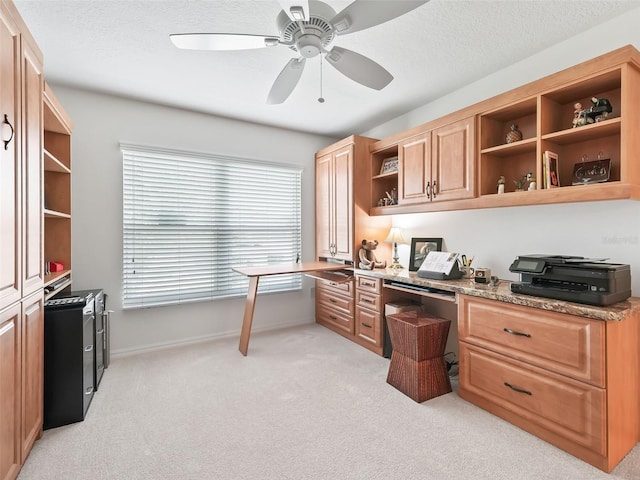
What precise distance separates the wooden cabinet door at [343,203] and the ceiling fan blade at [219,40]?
2.16 m

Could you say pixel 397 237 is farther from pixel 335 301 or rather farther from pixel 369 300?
pixel 335 301

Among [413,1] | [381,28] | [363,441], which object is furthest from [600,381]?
[381,28]

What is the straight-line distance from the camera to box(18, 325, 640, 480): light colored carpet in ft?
5.56

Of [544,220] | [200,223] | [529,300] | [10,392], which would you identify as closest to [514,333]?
[529,300]

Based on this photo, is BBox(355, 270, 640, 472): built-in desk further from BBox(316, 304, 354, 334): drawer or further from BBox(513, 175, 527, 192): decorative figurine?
BBox(316, 304, 354, 334): drawer

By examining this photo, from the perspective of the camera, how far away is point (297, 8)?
136cm

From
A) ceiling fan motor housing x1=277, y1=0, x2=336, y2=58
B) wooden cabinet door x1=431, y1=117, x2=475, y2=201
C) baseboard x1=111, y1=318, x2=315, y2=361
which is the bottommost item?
baseboard x1=111, y1=318, x2=315, y2=361

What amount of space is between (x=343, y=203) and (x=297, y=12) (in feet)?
8.53

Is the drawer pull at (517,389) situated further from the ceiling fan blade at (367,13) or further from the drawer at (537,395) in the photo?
the ceiling fan blade at (367,13)

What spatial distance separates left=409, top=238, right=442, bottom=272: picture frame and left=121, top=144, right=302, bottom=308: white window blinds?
161 centimetres

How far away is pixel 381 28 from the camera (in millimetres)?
2176

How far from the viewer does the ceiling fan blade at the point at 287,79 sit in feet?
6.27

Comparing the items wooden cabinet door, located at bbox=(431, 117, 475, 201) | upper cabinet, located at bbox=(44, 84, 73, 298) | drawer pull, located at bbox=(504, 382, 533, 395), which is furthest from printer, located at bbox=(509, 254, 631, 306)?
upper cabinet, located at bbox=(44, 84, 73, 298)

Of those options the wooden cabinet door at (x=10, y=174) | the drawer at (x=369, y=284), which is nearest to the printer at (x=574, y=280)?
the drawer at (x=369, y=284)
